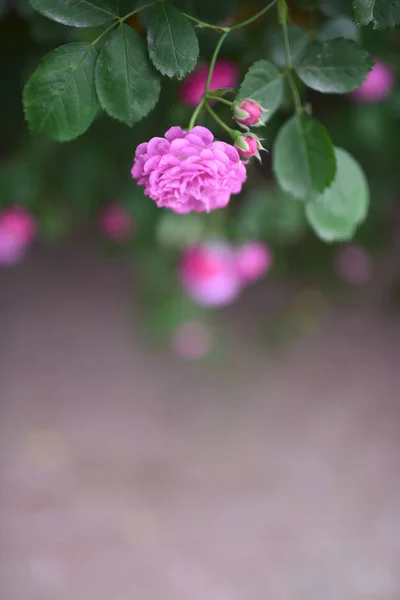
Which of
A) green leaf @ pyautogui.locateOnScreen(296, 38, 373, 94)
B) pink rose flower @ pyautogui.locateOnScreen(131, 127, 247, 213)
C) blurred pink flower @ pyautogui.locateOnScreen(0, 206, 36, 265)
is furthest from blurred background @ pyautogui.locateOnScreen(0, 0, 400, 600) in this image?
Answer: pink rose flower @ pyautogui.locateOnScreen(131, 127, 247, 213)

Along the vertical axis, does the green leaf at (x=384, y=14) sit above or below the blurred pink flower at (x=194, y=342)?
above

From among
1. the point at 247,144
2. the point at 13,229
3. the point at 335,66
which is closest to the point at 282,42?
the point at 335,66

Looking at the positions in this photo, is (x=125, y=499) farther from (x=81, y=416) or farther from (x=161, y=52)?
(x=161, y=52)

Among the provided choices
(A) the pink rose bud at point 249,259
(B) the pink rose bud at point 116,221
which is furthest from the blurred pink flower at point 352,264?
(B) the pink rose bud at point 116,221

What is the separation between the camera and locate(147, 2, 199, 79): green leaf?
0.43 metres

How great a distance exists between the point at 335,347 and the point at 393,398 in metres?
0.18

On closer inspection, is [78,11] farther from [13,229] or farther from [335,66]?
[13,229]

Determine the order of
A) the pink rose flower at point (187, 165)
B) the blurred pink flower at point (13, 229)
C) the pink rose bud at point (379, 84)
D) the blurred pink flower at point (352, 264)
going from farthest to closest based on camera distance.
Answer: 1. the blurred pink flower at point (352, 264)
2. the blurred pink flower at point (13, 229)
3. the pink rose bud at point (379, 84)
4. the pink rose flower at point (187, 165)

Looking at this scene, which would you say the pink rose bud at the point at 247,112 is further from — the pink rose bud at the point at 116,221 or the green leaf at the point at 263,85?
the pink rose bud at the point at 116,221

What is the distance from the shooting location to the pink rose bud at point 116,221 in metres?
1.11

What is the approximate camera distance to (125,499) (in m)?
1.25

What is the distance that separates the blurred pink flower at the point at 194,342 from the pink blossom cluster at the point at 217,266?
0.37m

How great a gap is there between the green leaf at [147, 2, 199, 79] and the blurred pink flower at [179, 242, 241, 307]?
59 cm

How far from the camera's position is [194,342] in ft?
4.72
